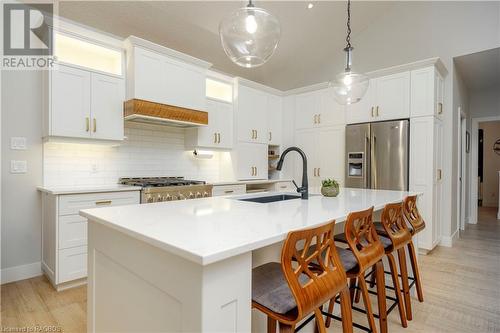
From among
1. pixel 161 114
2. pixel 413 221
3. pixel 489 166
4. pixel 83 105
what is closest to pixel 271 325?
pixel 413 221

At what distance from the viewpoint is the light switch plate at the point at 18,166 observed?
2.82m

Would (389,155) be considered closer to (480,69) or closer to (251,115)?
(251,115)

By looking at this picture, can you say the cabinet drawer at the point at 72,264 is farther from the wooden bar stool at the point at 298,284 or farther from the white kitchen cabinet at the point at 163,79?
the wooden bar stool at the point at 298,284

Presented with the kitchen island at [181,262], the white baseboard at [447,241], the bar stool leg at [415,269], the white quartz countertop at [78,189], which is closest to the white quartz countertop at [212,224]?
the kitchen island at [181,262]

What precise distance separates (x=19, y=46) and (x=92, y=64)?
2.19ft

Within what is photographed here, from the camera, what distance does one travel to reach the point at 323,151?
4.84 metres

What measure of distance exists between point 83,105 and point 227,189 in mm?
2091

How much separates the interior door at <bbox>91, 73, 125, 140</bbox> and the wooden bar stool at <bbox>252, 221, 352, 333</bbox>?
2.52 m

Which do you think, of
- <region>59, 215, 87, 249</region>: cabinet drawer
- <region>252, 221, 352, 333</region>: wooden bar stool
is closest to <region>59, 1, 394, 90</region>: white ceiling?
<region>59, 215, 87, 249</region>: cabinet drawer

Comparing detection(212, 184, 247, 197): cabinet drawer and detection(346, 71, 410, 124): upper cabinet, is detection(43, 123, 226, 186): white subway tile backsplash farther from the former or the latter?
detection(346, 71, 410, 124): upper cabinet

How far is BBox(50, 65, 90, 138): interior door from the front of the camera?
279 cm

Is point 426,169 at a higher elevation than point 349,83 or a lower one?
lower

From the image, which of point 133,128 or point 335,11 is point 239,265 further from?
point 335,11

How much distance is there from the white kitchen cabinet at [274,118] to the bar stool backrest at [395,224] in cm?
325
